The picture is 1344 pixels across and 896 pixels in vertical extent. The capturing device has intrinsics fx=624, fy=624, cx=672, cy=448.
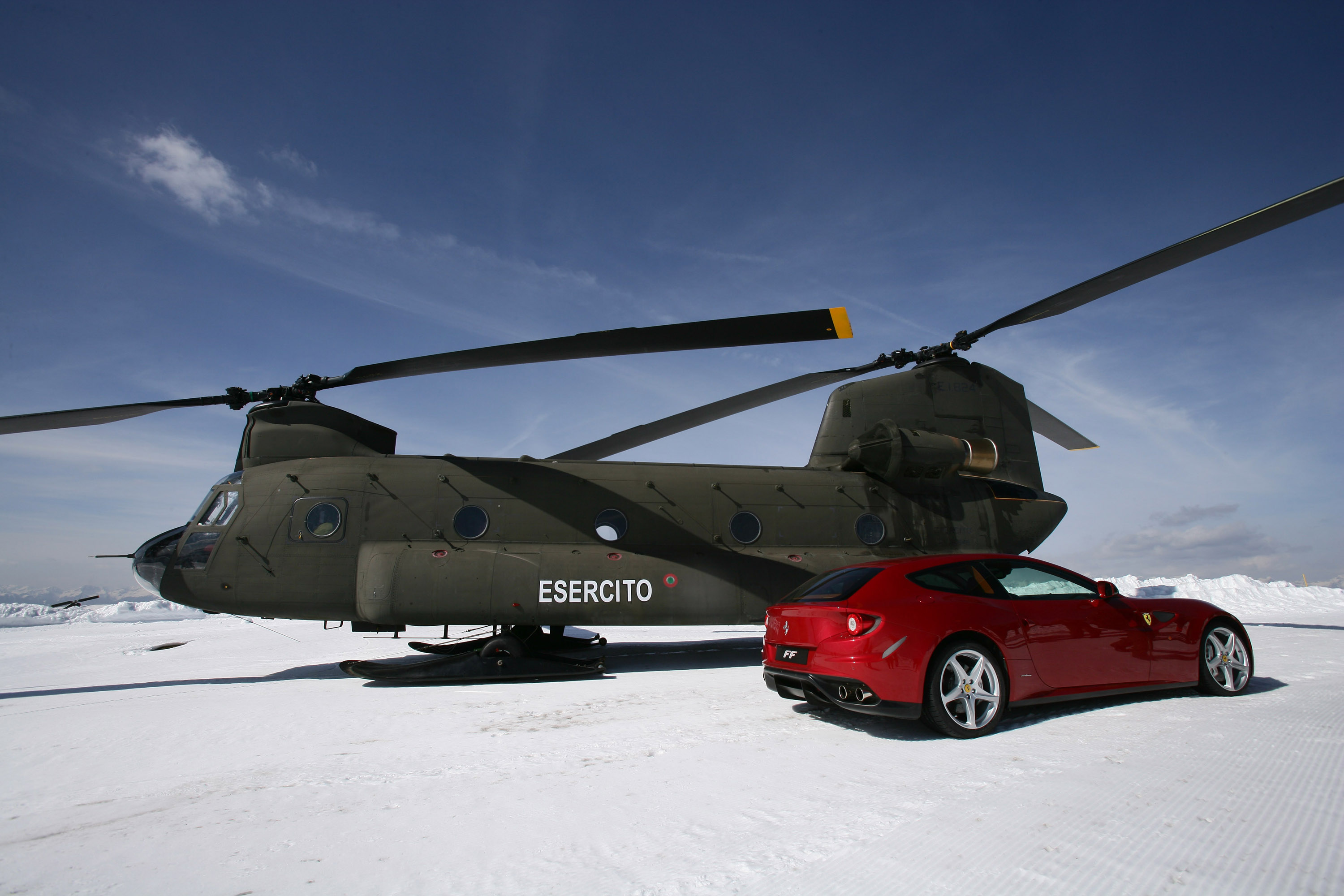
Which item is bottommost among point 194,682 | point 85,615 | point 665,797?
point 85,615

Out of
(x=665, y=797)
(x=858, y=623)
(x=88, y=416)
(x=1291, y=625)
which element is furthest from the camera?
(x=1291, y=625)

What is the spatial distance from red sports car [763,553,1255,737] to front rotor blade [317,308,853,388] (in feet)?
9.18

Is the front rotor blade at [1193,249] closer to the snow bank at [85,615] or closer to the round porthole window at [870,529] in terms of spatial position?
the round porthole window at [870,529]

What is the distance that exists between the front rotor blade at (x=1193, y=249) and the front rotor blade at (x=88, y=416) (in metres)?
11.0

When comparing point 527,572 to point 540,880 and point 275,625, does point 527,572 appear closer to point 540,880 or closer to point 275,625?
point 540,880

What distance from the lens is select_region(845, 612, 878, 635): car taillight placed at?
3984 mm

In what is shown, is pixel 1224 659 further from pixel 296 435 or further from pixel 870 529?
pixel 296 435

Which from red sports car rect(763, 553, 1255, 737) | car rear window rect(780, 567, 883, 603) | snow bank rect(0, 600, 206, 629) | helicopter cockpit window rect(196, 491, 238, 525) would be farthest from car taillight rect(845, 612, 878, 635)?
snow bank rect(0, 600, 206, 629)

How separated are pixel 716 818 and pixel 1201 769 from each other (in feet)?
8.31

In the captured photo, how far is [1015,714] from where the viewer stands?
15.0 ft

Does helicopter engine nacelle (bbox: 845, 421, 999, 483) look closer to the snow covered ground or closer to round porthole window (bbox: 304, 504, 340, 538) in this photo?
the snow covered ground

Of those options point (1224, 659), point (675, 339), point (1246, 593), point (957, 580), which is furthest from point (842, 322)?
point (1246, 593)

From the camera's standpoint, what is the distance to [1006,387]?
1045 centimetres

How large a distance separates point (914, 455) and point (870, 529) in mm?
1272
